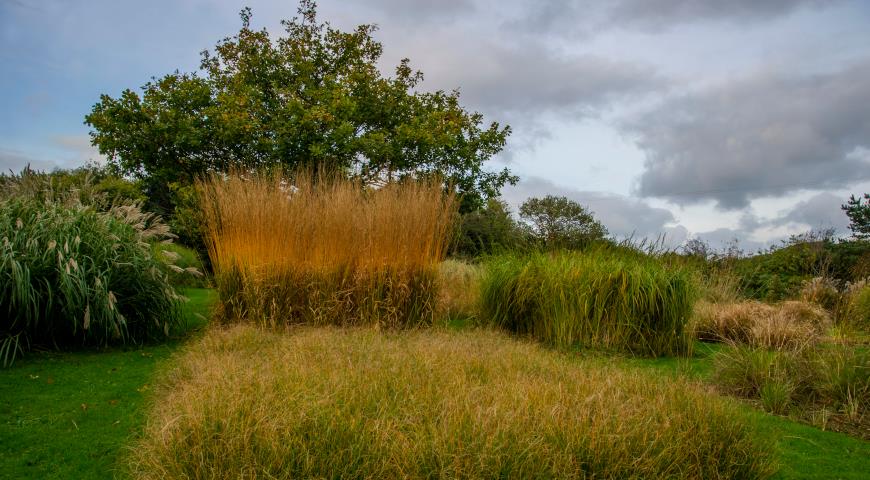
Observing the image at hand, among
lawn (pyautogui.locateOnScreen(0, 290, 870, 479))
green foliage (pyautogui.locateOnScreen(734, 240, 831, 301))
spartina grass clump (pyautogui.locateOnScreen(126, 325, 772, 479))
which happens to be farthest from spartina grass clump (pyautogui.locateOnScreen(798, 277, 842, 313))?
spartina grass clump (pyautogui.locateOnScreen(126, 325, 772, 479))

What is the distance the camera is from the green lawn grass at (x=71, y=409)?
10.0 ft

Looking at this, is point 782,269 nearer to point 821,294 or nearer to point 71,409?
point 821,294

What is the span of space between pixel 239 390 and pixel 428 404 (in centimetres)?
103

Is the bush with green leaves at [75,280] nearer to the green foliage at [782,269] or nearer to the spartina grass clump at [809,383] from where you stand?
the spartina grass clump at [809,383]

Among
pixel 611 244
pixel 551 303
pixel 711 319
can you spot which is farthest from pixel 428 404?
pixel 711 319

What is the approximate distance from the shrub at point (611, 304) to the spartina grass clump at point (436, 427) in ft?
7.05

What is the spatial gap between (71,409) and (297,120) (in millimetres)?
10387

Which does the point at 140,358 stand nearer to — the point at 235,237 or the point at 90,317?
the point at 90,317

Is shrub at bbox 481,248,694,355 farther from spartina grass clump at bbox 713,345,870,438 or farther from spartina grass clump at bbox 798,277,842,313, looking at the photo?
spartina grass clump at bbox 798,277,842,313

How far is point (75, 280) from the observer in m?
5.30

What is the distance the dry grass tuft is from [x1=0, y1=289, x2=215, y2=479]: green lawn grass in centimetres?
549

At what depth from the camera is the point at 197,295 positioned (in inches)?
388

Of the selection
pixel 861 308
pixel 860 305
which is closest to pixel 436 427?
pixel 861 308

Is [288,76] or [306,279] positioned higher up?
[288,76]
